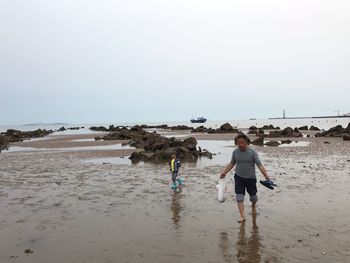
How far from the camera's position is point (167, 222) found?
27.1ft

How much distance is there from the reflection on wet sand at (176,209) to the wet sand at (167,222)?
2cm

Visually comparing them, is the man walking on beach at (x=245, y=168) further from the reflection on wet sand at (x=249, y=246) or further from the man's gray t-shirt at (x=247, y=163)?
the reflection on wet sand at (x=249, y=246)

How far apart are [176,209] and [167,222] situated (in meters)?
1.23

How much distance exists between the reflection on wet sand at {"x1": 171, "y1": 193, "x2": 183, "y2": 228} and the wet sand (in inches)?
0.9

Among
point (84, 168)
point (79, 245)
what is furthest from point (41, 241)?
point (84, 168)

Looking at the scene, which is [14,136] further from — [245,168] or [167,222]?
[245,168]

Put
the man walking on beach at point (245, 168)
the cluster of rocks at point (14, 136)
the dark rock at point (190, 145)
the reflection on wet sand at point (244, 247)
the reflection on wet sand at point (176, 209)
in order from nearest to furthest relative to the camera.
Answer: the reflection on wet sand at point (244, 247) → the man walking on beach at point (245, 168) → the reflection on wet sand at point (176, 209) → the dark rock at point (190, 145) → the cluster of rocks at point (14, 136)

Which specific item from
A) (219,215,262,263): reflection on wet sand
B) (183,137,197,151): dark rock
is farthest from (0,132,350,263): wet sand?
(183,137,197,151): dark rock

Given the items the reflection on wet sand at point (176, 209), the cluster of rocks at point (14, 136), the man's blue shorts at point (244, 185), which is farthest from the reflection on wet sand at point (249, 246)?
the cluster of rocks at point (14, 136)

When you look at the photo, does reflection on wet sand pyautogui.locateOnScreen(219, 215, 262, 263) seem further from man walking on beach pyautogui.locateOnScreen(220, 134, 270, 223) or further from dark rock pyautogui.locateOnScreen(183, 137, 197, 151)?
dark rock pyautogui.locateOnScreen(183, 137, 197, 151)

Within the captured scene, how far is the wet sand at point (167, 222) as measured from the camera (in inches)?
247

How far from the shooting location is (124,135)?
48.7 m

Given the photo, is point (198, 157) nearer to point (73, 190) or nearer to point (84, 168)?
point (84, 168)

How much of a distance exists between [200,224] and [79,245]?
2.62 metres
